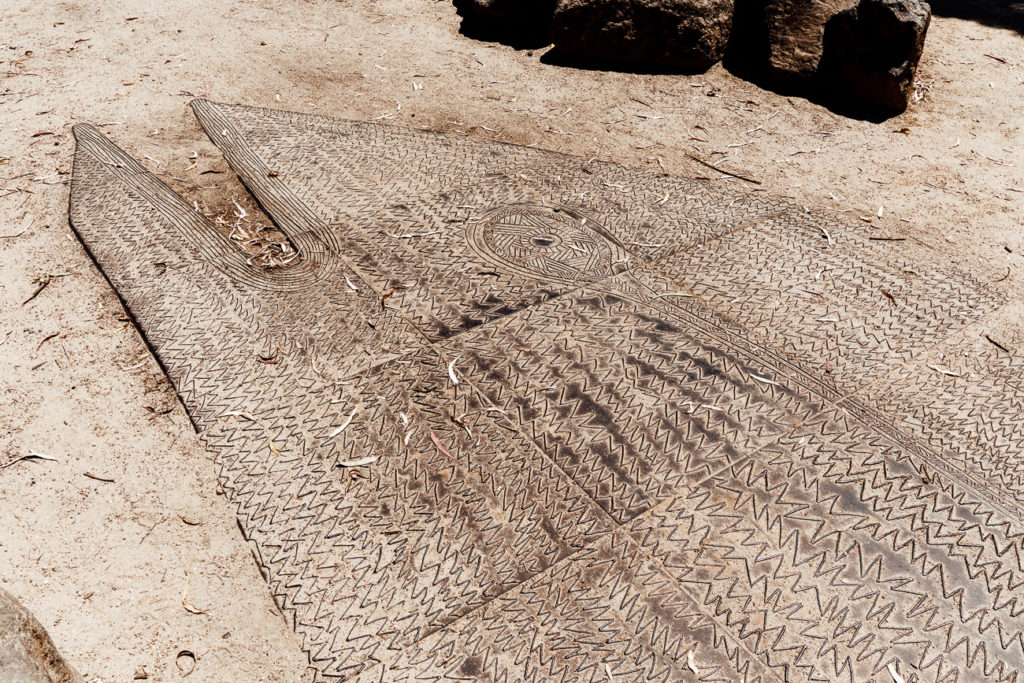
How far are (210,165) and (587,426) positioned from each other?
3628 mm

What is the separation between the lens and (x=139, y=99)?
614 cm

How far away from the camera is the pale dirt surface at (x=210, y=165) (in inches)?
114

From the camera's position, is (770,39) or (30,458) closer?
(30,458)

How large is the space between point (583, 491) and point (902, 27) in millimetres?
5042

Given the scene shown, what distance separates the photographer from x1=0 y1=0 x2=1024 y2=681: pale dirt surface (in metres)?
2.91

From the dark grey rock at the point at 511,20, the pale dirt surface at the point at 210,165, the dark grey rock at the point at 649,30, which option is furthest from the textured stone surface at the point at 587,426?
the dark grey rock at the point at 511,20

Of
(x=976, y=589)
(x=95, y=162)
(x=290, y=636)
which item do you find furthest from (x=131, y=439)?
(x=976, y=589)

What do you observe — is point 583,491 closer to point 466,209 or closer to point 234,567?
point 234,567

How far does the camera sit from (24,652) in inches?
72.5

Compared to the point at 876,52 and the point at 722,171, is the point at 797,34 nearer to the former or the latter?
the point at 876,52

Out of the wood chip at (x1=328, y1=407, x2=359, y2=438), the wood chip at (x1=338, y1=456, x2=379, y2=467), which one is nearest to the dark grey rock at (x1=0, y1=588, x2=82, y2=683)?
the wood chip at (x1=338, y1=456, x2=379, y2=467)

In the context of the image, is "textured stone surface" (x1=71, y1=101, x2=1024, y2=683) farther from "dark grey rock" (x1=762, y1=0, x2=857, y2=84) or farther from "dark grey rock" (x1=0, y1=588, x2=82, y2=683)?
"dark grey rock" (x1=762, y1=0, x2=857, y2=84)

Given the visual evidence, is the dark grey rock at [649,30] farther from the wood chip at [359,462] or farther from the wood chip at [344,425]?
the wood chip at [359,462]

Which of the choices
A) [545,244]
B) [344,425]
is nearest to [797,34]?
[545,244]
